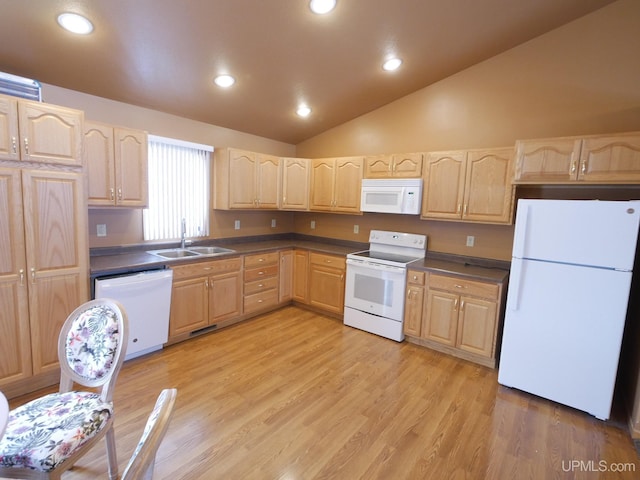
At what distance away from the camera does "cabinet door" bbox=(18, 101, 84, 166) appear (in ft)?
6.77

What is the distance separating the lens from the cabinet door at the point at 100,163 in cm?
263

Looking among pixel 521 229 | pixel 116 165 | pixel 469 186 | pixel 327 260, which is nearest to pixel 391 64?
pixel 469 186

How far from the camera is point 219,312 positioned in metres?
3.52

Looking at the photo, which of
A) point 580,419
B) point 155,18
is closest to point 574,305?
point 580,419

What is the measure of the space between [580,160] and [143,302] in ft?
12.6

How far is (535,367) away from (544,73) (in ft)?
8.63

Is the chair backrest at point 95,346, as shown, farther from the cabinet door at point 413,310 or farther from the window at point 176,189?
the cabinet door at point 413,310

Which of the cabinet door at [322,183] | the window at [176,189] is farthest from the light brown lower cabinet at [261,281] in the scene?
the cabinet door at [322,183]

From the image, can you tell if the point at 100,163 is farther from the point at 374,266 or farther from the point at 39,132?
the point at 374,266

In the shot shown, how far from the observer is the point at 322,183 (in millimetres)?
4297

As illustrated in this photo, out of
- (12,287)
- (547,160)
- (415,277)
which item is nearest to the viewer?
(12,287)

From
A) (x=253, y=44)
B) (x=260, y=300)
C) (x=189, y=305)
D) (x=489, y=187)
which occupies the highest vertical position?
(x=253, y=44)

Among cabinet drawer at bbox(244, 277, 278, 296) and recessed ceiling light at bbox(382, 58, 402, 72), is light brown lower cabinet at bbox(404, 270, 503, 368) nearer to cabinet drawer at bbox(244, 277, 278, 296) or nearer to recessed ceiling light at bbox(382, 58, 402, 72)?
cabinet drawer at bbox(244, 277, 278, 296)

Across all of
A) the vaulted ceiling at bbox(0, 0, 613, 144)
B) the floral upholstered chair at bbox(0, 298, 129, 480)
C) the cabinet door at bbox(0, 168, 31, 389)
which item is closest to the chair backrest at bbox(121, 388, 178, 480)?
the floral upholstered chair at bbox(0, 298, 129, 480)
